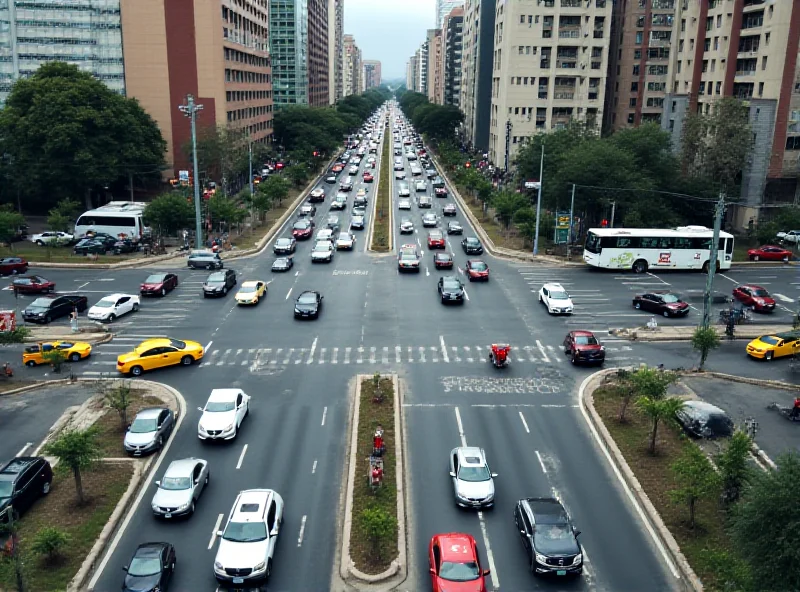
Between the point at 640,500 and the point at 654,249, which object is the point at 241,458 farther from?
the point at 654,249

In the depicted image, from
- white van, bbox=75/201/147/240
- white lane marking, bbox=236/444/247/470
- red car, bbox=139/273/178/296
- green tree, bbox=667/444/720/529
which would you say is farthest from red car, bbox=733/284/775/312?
white van, bbox=75/201/147/240

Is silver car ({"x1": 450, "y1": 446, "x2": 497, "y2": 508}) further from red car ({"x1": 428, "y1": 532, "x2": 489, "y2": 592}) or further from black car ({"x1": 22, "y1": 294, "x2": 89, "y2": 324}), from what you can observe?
black car ({"x1": 22, "y1": 294, "x2": 89, "y2": 324})

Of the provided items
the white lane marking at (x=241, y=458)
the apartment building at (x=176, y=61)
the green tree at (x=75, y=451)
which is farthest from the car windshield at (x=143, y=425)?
the apartment building at (x=176, y=61)

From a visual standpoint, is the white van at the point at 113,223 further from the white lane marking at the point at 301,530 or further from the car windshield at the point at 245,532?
the car windshield at the point at 245,532

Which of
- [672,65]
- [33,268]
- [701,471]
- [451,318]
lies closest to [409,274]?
[451,318]

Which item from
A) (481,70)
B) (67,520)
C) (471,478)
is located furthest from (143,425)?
(481,70)
